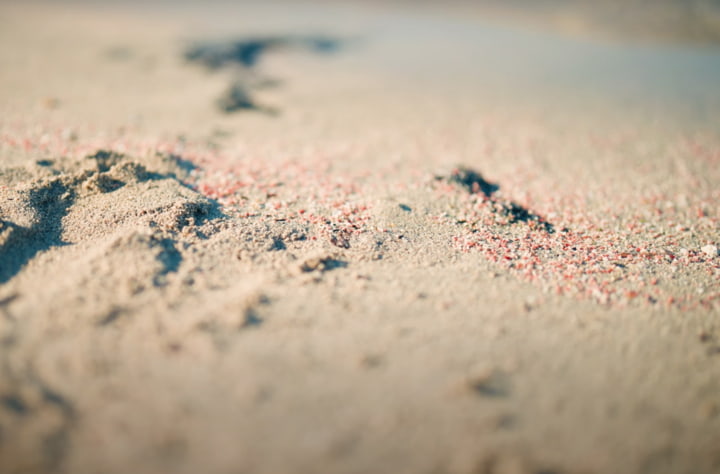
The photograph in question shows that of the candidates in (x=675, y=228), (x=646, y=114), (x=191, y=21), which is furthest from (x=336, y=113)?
(x=191, y=21)

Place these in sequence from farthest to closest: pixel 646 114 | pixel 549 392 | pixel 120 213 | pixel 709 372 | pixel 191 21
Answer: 1. pixel 191 21
2. pixel 646 114
3. pixel 120 213
4. pixel 709 372
5. pixel 549 392

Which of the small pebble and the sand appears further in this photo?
the small pebble

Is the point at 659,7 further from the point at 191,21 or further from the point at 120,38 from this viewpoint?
the point at 120,38

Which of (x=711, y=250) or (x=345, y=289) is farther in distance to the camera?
(x=711, y=250)

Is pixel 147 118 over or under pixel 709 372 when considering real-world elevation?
over

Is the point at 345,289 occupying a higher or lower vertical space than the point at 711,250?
lower

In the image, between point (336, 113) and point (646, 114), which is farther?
point (646, 114)

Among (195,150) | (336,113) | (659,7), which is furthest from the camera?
(659,7)

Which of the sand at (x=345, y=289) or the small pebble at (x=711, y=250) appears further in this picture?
the small pebble at (x=711, y=250)
